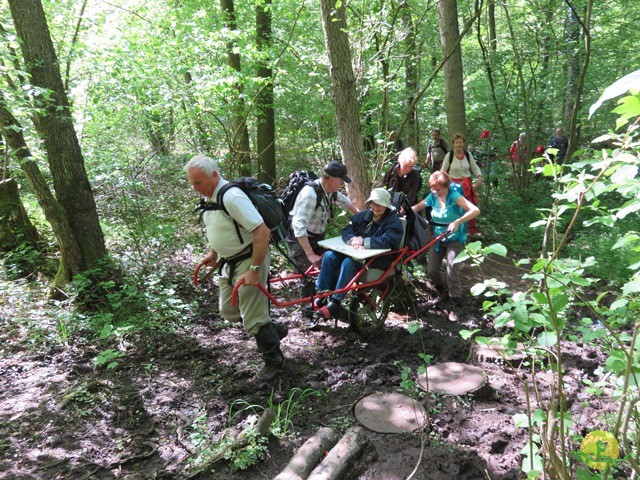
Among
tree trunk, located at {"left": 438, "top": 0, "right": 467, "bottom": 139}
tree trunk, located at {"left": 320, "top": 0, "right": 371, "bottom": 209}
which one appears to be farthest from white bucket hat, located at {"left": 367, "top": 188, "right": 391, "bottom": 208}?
tree trunk, located at {"left": 438, "top": 0, "right": 467, "bottom": 139}

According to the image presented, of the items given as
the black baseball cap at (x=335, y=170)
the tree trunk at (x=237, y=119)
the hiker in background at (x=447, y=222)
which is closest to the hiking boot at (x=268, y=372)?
the black baseball cap at (x=335, y=170)

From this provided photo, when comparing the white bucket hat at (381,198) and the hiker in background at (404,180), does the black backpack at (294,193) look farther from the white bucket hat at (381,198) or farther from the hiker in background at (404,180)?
the hiker in background at (404,180)

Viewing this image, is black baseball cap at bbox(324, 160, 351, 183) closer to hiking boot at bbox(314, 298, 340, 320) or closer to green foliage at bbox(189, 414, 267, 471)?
hiking boot at bbox(314, 298, 340, 320)

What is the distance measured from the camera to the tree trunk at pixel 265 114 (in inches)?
343

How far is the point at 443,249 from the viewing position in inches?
228

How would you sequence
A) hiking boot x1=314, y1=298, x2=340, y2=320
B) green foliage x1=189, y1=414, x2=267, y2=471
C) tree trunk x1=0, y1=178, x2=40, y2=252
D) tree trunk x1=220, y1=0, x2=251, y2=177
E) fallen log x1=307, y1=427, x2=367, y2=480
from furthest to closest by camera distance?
tree trunk x1=220, y1=0, x2=251, y2=177, tree trunk x1=0, y1=178, x2=40, y2=252, hiking boot x1=314, y1=298, x2=340, y2=320, green foliage x1=189, y1=414, x2=267, y2=471, fallen log x1=307, y1=427, x2=367, y2=480

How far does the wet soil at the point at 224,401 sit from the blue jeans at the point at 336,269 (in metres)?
0.66

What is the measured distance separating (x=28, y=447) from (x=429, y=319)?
4.41 metres

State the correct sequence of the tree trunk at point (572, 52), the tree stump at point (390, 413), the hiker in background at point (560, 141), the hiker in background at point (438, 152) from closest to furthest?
1. the tree stump at point (390, 413)
2. the hiker in background at point (438, 152)
3. the tree trunk at point (572, 52)
4. the hiker in background at point (560, 141)

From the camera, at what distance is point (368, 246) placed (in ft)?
15.9

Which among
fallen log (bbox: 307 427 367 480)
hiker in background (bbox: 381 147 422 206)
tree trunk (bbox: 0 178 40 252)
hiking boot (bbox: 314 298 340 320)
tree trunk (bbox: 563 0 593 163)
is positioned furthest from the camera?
tree trunk (bbox: 563 0 593 163)

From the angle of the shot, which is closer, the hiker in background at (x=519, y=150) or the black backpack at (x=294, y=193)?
the black backpack at (x=294, y=193)

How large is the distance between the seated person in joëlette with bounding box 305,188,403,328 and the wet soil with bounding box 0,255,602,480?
56 centimetres

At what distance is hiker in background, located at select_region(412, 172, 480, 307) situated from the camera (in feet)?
17.8
